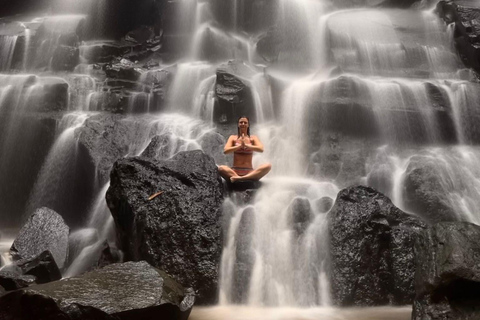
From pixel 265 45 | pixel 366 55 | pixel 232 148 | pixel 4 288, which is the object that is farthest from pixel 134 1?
pixel 4 288

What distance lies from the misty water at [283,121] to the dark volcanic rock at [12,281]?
1.63 metres

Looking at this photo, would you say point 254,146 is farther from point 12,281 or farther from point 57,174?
point 57,174

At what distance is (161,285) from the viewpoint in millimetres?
4582

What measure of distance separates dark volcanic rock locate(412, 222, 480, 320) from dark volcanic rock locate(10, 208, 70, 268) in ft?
19.2

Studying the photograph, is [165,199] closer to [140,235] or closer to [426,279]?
[140,235]

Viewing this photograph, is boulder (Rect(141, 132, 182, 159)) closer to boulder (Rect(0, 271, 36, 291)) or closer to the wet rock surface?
boulder (Rect(0, 271, 36, 291))

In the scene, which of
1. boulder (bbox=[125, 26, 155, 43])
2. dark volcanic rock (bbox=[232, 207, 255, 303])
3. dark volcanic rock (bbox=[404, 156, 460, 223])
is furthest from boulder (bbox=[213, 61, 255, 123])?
boulder (bbox=[125, 26, 155, 43])

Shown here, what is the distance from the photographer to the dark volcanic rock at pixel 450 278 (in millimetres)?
4215

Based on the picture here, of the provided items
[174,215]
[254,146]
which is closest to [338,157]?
[254,146]

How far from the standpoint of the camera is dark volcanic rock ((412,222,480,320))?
13.8 ft

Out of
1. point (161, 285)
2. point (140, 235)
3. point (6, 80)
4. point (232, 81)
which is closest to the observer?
point (161, 285)

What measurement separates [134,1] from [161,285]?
16.1m

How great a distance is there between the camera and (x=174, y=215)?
20.6 ft

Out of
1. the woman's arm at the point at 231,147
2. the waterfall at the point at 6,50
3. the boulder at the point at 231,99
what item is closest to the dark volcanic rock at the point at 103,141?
the boulder at the point at 231,99
